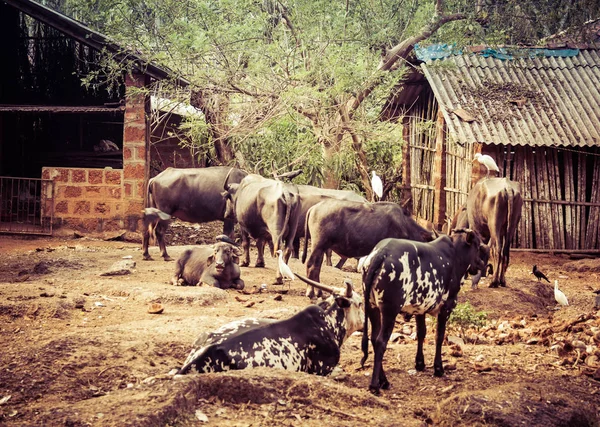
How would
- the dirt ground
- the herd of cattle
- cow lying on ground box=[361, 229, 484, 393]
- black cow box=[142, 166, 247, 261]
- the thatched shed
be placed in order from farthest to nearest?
the thatched shed, black cow box=[142, 166, 247, 261], cow lying on ground box=[361, 229, 484, 393], the herd of cattle, the dirt ground

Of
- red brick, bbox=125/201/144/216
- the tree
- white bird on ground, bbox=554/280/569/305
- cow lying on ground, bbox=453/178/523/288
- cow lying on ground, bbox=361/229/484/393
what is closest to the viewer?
cow lying on ground, bbox=361/229/484/393

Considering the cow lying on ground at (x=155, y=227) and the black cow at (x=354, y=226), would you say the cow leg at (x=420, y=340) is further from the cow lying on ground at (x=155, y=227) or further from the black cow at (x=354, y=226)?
the cow lying on ground at (x=155, y=227)

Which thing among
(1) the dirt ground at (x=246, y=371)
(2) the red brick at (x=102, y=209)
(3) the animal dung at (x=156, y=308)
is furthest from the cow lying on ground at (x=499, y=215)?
(2) the red brick at (x=102, y=209)

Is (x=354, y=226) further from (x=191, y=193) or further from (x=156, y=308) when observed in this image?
(x=191, y=193)

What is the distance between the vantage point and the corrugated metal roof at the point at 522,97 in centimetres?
1645

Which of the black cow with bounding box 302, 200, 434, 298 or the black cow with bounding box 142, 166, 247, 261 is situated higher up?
the black cow with bounding box 142, 166, 247, 261

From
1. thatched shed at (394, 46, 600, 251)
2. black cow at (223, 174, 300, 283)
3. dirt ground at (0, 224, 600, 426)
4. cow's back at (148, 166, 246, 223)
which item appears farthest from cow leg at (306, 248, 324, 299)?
thatched shed at (394, 46, 600, 251)

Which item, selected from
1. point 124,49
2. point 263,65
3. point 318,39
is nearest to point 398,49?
point 318,39

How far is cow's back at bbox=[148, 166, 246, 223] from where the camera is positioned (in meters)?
15.7

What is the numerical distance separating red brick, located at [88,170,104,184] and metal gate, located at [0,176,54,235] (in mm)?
889

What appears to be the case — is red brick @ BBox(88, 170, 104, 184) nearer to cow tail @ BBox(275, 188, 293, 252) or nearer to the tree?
the tree

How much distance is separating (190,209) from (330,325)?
907cm

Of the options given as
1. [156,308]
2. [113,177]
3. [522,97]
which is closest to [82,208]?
[113,177]

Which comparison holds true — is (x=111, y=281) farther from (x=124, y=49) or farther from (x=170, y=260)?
(x=124, y=49)
